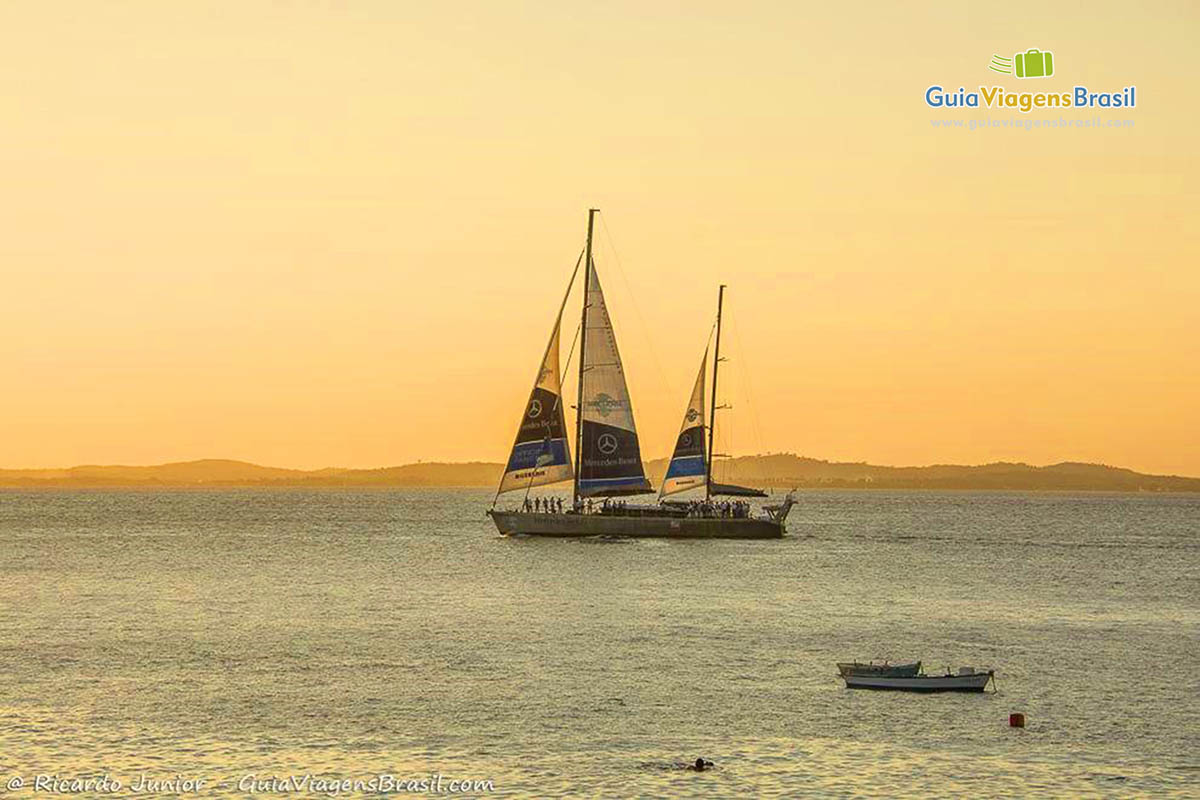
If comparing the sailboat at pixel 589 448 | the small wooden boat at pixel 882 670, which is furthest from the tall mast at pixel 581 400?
the small wooden boat at pixel 882 670

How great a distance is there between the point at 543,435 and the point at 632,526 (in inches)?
445

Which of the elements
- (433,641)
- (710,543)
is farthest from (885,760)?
(710,543)

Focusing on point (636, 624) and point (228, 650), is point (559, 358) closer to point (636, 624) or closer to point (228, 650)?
point (636, 624)

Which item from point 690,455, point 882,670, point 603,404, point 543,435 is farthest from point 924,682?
point 690,455

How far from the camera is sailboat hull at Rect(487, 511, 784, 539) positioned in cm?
12348

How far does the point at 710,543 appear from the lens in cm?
14100

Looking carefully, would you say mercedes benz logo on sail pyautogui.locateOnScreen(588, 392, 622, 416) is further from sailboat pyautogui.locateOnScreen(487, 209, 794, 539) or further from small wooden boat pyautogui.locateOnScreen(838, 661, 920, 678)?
small wooden boat pyautogui.locateOnScreen(838, 661, 920, 678)

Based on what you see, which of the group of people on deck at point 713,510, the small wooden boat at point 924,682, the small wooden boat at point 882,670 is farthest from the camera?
the group of people on deck at point 713,510

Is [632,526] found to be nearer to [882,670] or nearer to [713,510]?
[713,510]

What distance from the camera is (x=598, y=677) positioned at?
5819 cm

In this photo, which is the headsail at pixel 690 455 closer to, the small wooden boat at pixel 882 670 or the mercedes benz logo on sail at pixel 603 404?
the mercedes benz logo on sail at pixel 603 404

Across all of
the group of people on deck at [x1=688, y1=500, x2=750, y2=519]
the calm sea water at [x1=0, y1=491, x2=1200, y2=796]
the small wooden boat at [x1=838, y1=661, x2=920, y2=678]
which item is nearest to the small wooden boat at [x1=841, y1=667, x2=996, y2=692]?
the small wooden boat at [x1=838, y1=661, x2=920, y2=678]

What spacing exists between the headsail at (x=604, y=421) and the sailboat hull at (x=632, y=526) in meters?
2.51

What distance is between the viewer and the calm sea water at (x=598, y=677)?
43.3 meters
